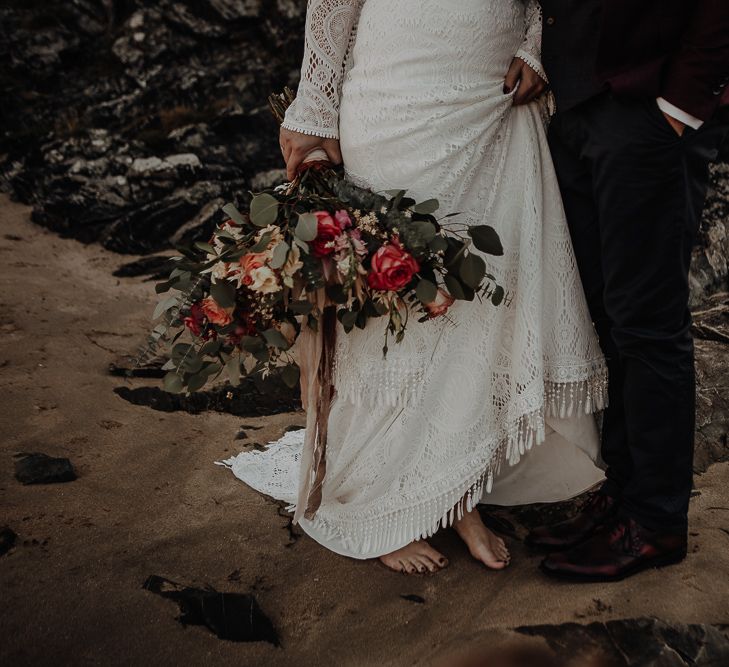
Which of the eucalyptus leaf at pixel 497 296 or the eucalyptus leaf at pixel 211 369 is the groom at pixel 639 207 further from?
the eucalyptus leaf at pixel 211 369

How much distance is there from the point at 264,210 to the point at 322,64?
2.09 ft

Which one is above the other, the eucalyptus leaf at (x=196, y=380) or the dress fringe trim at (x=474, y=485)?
the eucalyptus leaf at (x=196, y=380)

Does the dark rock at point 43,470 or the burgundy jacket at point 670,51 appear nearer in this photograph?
the burgundy jacket at point 670,51

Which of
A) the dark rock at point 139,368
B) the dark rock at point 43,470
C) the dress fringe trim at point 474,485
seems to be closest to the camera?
the dress fringe trim at point 474,485

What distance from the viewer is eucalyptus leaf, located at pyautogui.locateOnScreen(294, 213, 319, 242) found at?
1.97 m

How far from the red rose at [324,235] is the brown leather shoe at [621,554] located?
4.27 ft

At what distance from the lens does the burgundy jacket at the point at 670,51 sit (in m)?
1.83

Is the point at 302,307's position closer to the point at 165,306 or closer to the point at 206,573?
the point at 165,306

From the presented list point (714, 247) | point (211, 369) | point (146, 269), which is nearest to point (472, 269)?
point (211, 369)

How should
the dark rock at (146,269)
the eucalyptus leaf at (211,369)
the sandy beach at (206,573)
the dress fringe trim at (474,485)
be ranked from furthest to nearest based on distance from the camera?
the dark rock at (146,269) < the dress fringe trim at (474,485) < the eucalyptus leaf at (211,369) < the sandy beach at (206,573)

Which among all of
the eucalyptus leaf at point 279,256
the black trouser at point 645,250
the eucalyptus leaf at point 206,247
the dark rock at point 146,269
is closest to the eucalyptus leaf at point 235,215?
the eucalyptus leaf at point 206,247

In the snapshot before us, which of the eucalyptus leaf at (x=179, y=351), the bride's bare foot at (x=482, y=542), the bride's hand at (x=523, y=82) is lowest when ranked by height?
the bride's bare foot at (x=482, y=542)

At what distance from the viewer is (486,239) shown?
2.10 m

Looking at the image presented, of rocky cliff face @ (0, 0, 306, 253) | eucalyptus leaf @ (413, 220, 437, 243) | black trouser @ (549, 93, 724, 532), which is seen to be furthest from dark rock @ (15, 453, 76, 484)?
rocky cliff face @ (0, 0, 306, 253)
